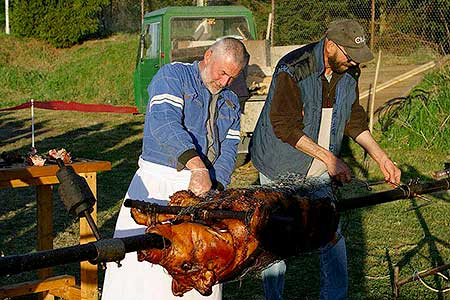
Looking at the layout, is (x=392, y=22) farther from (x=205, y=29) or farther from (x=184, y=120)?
(x=184, y=120)

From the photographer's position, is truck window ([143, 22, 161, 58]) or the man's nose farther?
truck window ([143, 22, 161, 58])

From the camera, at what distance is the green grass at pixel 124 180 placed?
22.4 feet

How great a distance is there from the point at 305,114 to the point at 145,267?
1.34 metres

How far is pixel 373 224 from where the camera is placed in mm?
8500

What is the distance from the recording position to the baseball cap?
14.2 ft

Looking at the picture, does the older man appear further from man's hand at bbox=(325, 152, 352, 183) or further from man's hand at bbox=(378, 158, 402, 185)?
man's hand at bbox=(378, 158, 402, 185)

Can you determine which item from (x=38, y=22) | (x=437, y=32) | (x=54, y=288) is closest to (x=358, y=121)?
(x=54, y=288)

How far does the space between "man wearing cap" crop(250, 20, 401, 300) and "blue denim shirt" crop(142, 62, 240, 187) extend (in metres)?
0.38

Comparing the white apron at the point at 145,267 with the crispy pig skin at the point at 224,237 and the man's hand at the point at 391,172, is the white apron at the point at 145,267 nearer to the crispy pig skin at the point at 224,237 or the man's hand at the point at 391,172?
the man's hand at the point at 391,172

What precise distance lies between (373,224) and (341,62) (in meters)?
4.27

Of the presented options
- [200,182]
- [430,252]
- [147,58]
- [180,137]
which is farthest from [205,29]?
[200,182]

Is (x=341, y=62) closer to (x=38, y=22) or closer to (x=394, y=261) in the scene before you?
(x=394, y=261)

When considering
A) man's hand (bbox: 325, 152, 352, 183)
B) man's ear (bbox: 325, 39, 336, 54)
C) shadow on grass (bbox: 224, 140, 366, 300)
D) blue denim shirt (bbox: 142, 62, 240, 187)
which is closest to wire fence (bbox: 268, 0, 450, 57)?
shadow on grass (bbox: 224, 140, 366, 300)

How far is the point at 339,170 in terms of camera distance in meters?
4.26
